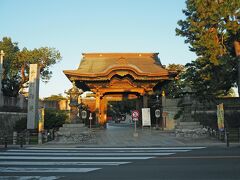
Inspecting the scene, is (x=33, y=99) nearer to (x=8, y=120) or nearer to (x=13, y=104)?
(x=8, y=120)

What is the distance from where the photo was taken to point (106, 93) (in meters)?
30.5

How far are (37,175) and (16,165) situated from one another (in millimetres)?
2110

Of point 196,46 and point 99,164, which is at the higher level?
point 196,46

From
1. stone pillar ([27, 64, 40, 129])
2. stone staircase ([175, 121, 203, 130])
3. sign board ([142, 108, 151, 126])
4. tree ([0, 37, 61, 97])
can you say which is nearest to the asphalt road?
stone staircase ([175, 121, 203, 130])

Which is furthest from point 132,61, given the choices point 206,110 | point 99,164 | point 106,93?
point 99,164

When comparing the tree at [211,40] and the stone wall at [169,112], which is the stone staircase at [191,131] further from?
the stone wall at [169,112]

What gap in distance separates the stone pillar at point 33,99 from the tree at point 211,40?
13.8 metres

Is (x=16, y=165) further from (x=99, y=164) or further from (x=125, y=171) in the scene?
(x=125, y=171)

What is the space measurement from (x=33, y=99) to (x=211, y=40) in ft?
53.1

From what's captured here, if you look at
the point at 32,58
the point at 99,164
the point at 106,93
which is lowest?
the point at 99,164

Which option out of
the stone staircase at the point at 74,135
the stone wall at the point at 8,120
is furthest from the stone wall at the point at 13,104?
the stone staircase at the point at 74,135

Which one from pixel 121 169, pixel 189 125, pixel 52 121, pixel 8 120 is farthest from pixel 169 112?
pixel 121 169

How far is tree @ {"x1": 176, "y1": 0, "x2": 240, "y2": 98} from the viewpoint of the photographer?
67.2ft

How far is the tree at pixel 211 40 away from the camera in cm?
2049
